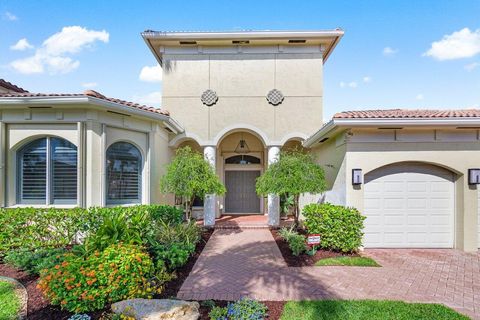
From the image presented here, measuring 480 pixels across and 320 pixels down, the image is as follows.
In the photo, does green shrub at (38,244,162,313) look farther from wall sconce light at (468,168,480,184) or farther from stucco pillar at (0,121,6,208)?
wall sconce light at (468,168,480,184)

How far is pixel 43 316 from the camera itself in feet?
12.8

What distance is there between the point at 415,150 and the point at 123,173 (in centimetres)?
999

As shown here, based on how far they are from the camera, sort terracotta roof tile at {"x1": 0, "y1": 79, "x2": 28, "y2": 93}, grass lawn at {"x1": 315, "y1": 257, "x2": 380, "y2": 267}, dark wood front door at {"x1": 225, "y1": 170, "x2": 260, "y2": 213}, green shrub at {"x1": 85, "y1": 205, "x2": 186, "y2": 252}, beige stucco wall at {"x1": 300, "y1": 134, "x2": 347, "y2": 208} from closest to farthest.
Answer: green shrub at {"x1": 85, "y1": 205, "x2": 186, "y2": 252}
grass lawn at {"x1": 315, "y1": 257, "x2": 380, "y2": 267}
beige stucco wall at {"x1": 300, "y1": 134, "x2": 347, "y2": 208}
terracotta roof tile at {"x1": 0, "y1": 79, "x2": 28, "y2": 93}
dark wood front door at {"x1": 225, "y1": 170, "x2": 260, "y2": 213}

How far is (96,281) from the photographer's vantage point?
407 cm

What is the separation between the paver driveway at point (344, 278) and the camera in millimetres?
4727

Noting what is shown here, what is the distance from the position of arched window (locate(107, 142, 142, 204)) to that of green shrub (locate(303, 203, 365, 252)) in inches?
261

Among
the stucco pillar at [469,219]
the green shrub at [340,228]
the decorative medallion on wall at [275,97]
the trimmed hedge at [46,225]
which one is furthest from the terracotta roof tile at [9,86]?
the stucco pillar at [469,219]

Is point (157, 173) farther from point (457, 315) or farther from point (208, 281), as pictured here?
point (457, 315)

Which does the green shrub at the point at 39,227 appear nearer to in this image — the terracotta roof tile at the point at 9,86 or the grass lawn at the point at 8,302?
the grass lawn at the point at 8,302

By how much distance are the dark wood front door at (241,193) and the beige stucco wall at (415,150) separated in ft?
21.5

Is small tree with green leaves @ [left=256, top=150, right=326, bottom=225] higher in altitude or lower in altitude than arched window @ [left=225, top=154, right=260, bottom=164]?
lower

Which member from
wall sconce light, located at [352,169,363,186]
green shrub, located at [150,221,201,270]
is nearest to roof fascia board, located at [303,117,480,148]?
wall sconce light, located at [352,169,363,186]

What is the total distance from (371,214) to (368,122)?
3.07 metres

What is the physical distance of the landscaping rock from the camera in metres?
3.68
